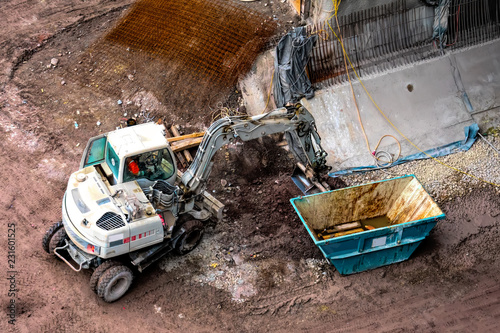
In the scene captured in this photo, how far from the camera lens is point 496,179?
1263 centimetres

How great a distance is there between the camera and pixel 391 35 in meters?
15.0

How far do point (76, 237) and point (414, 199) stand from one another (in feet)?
22.8

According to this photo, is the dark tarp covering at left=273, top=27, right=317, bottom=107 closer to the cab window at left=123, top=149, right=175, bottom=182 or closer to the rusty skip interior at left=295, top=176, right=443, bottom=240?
the rusty skip interior at left=295, top=176, right=443, bottom=240

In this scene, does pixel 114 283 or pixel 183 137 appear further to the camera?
pixel 183 137

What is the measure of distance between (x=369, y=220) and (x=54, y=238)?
21.7 feet

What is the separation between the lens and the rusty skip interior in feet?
36.2

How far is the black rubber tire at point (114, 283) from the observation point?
30.0ft

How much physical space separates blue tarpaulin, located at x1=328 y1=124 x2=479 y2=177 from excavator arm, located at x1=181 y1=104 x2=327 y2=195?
2.09 meters

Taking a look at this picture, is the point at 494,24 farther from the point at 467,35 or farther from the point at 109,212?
the point at 109,212

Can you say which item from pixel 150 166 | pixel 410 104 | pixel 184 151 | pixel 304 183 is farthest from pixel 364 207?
pixel 150 166

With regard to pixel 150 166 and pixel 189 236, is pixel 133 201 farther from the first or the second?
pixel 189 236

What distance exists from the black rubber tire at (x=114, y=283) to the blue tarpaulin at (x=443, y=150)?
18.5ft

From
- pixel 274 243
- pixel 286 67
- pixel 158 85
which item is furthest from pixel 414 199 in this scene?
pixel 158 85

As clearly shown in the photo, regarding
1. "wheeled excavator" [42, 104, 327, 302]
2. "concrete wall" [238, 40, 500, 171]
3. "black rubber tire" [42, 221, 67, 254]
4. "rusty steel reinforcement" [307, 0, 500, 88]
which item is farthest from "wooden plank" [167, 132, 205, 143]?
"black rubber tire" [42, 221, 67, 254]
